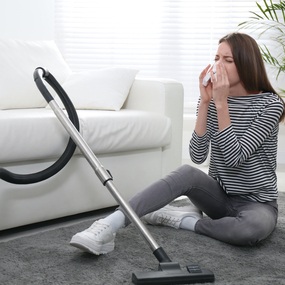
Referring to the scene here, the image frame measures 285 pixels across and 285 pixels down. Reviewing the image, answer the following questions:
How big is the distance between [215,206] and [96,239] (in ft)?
1.86

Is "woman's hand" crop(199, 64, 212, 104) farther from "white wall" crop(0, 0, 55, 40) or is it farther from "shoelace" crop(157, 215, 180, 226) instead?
"white wall" crop(0, 0, 55, 40)

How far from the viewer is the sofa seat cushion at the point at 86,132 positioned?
2314 mm

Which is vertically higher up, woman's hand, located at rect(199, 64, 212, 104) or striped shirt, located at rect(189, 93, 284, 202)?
woman's hand, located at rect(199, 64, 212, 104)

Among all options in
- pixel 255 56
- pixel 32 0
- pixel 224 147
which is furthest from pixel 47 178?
pixel 32 0

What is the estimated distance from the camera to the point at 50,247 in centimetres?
218

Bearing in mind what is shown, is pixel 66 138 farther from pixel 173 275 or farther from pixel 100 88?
pixel 173 275

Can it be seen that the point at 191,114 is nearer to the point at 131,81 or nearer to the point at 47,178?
the point at 131,81

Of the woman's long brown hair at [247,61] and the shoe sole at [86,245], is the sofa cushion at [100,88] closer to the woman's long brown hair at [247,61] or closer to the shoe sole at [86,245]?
the woman's long brown hair at [247,61]

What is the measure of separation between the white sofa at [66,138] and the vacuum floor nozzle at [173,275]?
30.2 inches

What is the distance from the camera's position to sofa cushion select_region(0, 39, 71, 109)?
2979 millimetres

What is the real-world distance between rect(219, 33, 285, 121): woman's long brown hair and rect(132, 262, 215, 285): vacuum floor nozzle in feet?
2.42

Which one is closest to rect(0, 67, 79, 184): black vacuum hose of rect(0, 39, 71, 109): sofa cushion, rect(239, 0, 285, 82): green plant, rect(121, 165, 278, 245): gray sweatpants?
rect(121, 165, 278, 245): gray sweatpants

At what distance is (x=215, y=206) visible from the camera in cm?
239

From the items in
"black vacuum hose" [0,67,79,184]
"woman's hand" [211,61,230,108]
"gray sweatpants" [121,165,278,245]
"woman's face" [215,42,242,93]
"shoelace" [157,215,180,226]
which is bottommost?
"shoelace" [157,215,180,226]
